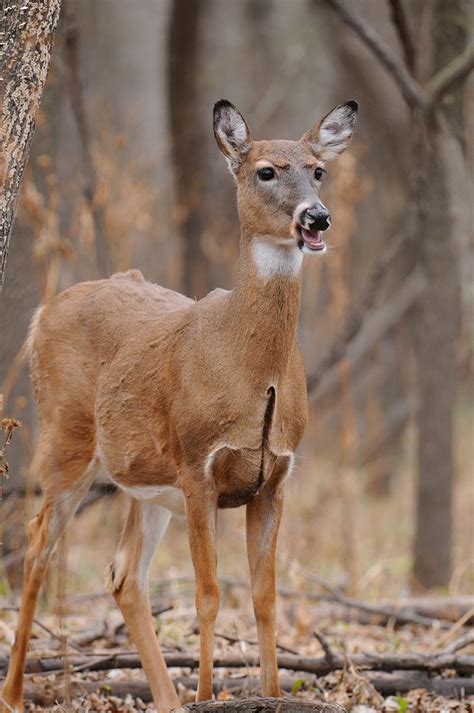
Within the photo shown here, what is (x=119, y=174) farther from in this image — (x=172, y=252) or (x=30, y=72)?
(x=30, y=72)

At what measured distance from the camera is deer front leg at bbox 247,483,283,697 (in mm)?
5125

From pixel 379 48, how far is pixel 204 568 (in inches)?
185

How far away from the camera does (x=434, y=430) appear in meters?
10.0

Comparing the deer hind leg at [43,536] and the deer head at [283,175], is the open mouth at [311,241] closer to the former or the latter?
the deer head at [283,175]

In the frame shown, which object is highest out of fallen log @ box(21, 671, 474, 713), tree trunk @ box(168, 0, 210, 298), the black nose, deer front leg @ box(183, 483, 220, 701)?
tree trunk @ box(168, 0, 210, 298)

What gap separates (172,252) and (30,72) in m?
7.89

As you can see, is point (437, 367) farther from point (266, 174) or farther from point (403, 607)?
point (266, 174)

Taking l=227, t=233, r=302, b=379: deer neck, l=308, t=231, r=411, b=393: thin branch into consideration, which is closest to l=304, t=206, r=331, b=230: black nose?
l=227, t=233, r=302, b=379: deer neck

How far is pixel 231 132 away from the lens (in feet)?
17.0

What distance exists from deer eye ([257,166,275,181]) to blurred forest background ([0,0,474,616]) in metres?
2.52

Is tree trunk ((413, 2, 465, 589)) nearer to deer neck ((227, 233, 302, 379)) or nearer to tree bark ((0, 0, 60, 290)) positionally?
deer neck ((227, 233, 302, 379))

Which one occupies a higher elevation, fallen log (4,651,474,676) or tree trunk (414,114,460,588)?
tree trunk (414,114,460,588)

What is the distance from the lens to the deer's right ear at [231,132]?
5.17 m

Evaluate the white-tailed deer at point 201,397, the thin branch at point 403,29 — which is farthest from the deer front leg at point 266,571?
the thin branch at point 403,29
